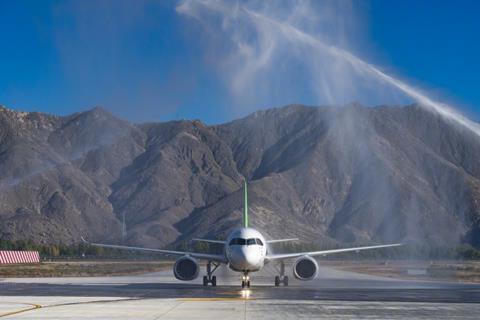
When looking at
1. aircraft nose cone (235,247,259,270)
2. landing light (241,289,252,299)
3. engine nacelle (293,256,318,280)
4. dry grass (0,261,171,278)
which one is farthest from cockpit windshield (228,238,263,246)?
dry grass (0,261,171,278)

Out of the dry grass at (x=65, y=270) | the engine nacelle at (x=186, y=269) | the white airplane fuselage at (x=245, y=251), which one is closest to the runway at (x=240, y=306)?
the white airplane fuselage at (x=245, y=251)

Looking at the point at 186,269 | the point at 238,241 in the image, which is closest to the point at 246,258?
the point at 238,241

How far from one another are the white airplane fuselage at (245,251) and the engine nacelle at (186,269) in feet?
12.4

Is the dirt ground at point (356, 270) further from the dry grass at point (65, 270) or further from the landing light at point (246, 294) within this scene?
the landing light at point (246, 294)

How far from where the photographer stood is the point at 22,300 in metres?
34.1

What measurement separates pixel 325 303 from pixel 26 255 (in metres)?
93.2

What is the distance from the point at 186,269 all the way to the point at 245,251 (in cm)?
677

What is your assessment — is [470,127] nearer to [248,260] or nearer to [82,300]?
[248,260]

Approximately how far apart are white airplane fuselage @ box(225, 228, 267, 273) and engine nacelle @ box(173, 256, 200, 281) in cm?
377

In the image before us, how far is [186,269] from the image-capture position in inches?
2000

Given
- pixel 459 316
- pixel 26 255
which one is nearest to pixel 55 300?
pixel 459 316

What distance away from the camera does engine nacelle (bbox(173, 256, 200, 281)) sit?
50.6 m

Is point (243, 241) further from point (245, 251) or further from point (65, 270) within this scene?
point (65, 270)

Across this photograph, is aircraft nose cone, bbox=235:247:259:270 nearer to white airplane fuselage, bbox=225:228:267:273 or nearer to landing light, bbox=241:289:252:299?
white airplane fuselage, bbox=225:228:267:273
